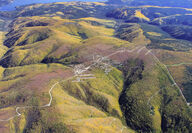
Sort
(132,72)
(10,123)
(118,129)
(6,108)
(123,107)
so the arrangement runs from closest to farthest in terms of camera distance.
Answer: (10,123) → (118,129) → (6,108) → (123,107) → (132,72)

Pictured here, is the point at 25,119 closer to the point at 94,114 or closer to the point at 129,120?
the point at 94,114

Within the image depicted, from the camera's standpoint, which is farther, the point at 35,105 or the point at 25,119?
the point at 35,105

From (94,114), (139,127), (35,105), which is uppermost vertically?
(35,105)

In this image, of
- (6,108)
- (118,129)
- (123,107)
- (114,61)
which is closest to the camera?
(118,129)

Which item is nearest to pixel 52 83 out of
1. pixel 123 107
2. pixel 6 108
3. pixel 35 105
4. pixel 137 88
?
pixel 35 105

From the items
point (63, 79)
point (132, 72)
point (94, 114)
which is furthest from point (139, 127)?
point (63, 79)

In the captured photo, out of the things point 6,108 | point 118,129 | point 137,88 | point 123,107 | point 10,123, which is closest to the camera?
point 10,123

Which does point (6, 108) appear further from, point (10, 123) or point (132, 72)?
point (132, 72)

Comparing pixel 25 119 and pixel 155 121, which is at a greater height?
pixel 25 119

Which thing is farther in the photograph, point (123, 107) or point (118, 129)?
point (123, 107)
